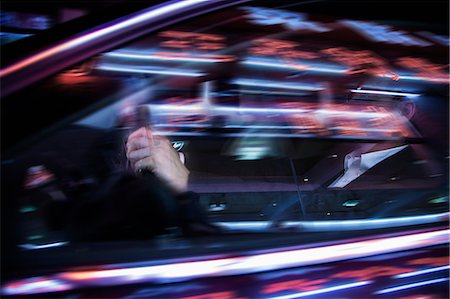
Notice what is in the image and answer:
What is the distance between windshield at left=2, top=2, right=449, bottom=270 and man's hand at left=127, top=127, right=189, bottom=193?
2cm

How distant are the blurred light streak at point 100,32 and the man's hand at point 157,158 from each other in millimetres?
353

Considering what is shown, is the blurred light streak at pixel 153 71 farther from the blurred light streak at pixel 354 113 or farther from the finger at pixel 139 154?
the blurred light streak at pixel 354 113

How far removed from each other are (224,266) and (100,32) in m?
0.76

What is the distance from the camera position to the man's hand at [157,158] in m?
1.56

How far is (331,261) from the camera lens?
1.47 metres

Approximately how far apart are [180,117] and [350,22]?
796 mm

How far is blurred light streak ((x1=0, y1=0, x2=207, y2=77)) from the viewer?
128 centimetres

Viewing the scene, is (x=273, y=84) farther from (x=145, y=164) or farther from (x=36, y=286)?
(x=36, y=286)

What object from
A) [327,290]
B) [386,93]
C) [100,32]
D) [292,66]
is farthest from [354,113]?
[100,32]

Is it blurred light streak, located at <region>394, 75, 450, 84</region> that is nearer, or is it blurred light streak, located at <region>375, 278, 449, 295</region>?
blurred light streak, located at <region>375, 278, 449, 295</region>

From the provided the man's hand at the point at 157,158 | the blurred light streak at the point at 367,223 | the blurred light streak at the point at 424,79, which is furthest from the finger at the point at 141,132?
the blurred light streak at the point at 424,79

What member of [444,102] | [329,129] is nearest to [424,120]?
[444,102]

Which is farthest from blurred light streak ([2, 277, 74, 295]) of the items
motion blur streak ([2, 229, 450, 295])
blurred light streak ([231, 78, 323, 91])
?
blurred light streak ([231, 78, 323, 91])

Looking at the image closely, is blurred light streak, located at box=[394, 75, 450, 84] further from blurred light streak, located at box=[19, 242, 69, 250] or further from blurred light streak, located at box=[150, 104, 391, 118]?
blurred light streak, located at box=[19, 242, 69, 250]
